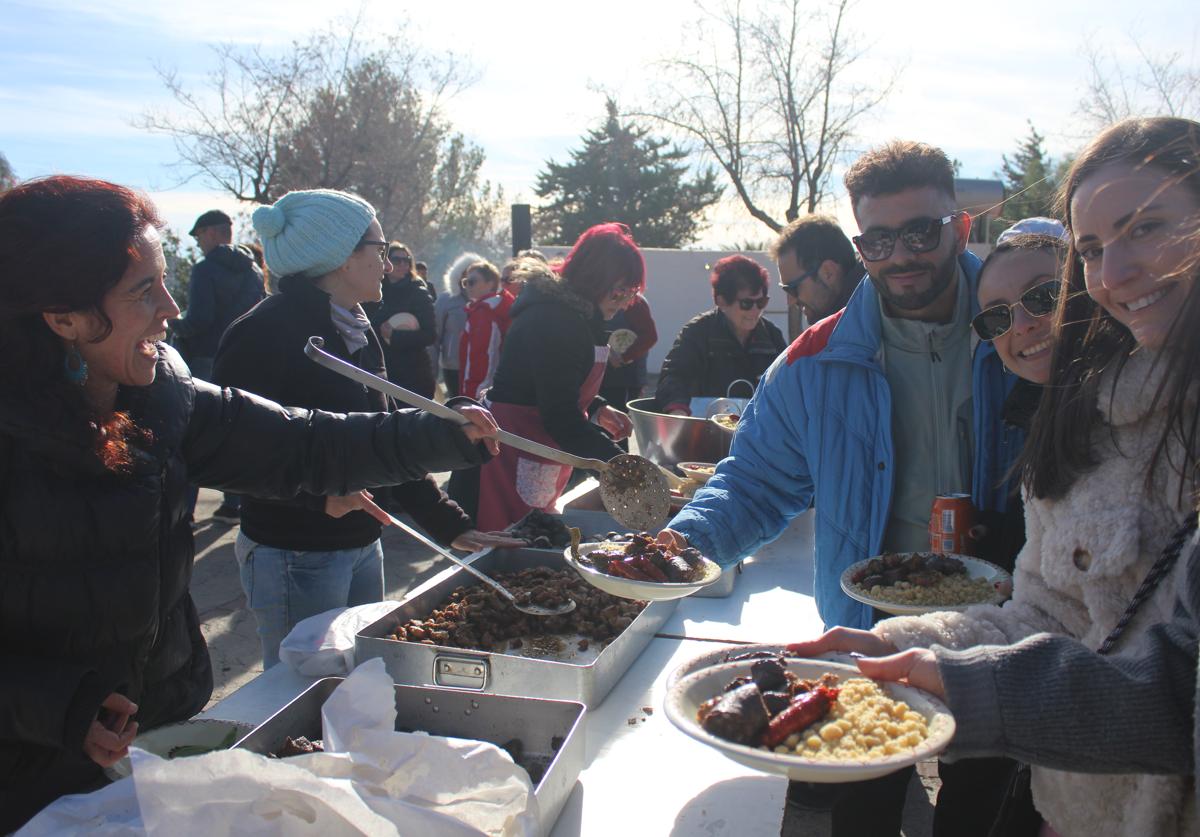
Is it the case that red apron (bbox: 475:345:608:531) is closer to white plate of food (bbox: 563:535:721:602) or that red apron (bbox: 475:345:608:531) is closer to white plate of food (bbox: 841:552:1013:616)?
white plate of food (bbox: 563:535:721:602)

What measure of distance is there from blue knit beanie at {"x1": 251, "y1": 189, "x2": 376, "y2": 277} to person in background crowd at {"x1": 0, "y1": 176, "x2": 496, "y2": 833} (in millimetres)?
886

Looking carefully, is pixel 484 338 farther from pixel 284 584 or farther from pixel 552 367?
pixel 284 584

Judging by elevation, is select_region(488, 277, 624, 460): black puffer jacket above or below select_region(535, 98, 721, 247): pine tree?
below

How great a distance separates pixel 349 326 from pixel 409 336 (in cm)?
424

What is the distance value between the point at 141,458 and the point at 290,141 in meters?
13.2

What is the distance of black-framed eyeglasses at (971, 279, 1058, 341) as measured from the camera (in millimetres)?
1601

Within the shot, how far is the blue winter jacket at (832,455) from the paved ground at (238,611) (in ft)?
3.79

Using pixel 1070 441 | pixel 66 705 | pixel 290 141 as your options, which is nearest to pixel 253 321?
pixel 66 705

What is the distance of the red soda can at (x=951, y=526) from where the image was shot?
6.10 feet

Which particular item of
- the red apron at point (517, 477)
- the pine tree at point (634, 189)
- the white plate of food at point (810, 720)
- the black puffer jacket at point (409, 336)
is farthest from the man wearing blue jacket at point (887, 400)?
the pine tree at point (634, 189)

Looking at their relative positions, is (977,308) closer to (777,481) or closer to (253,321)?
(777,481)

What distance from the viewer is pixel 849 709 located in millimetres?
1195

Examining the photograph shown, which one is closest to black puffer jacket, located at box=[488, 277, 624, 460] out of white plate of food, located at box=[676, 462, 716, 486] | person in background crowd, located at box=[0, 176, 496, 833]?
white plate of food, located at box=[676, 462, 716, 486]

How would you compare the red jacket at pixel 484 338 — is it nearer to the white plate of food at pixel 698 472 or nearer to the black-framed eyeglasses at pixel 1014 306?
the white plate of food at pixel 698 472
